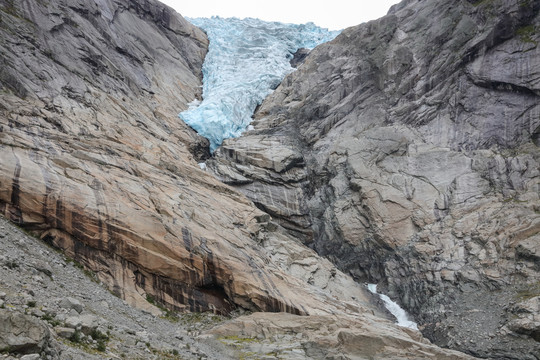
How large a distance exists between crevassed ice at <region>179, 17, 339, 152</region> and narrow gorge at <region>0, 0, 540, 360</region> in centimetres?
65

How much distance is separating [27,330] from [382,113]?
1771 inches

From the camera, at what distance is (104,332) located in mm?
12688

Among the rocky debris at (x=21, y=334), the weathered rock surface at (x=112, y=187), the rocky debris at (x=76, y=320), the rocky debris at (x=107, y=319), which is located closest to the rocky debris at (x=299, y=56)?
the weathered rock surface at (x=112, y=187)

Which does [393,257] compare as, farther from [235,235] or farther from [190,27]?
[190,27]

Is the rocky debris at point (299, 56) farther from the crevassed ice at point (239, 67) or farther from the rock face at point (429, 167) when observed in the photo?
the rock face at point (429, 167)

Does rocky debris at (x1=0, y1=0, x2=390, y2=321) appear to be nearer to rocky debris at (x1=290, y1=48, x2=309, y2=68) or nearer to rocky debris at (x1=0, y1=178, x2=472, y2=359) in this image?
rocky debris at (x1=0, y1=178, x2=472, y2=359)

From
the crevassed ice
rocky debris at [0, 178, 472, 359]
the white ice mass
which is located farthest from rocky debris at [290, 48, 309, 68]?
rocky debris at [0, 178, 472, 359]

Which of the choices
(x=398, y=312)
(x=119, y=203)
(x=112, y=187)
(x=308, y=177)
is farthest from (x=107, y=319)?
(x=308, y=177)

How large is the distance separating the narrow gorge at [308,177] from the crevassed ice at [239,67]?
646 mm

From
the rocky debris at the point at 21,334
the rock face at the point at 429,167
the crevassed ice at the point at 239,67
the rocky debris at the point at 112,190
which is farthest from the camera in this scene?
the crevassed ice at the point at 239,67

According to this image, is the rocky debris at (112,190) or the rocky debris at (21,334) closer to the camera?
the rocky debris at (21,334)

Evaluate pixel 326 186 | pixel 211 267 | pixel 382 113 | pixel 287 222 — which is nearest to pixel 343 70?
pixel 382 113

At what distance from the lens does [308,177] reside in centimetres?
4562

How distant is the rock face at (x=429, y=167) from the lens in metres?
29.4
